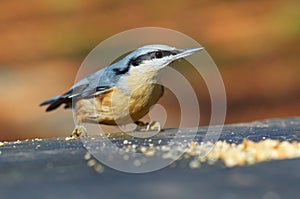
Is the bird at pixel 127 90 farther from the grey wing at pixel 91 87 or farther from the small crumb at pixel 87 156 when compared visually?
the small crumb at pixel 87 156

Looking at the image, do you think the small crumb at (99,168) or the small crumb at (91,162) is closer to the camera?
the small crumb at (99,168)

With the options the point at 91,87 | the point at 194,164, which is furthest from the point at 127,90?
the point at 194,164

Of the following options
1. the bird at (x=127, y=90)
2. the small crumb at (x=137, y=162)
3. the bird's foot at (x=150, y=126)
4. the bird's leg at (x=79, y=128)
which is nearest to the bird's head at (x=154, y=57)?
the bird at (x=127, y=90)

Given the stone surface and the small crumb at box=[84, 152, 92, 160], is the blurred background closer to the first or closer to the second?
the small crumb at box=[84, 152, 92, 160]

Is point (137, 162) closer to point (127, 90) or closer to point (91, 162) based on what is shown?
point (91, 162)

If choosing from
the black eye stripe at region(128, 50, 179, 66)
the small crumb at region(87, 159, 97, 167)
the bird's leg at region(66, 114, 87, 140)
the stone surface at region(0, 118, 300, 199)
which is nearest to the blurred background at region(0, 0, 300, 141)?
the bird's leg at region(66, 114, 87, 140)

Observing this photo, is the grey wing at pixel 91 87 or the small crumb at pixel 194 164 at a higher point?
the grey wing at pixel 91 87

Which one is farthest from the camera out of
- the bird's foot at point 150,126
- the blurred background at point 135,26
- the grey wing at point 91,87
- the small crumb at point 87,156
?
the blurred background at point 135,26
